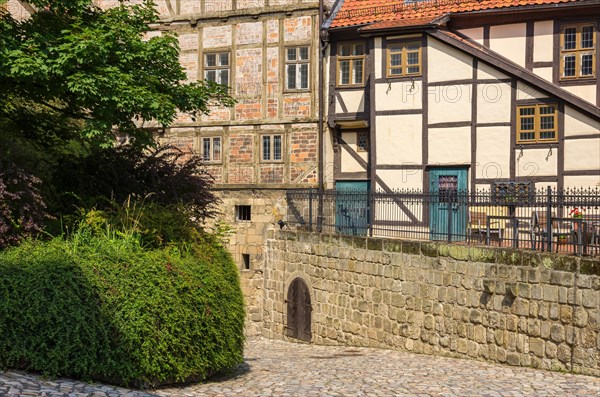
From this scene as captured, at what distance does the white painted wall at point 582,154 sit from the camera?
18641 mm

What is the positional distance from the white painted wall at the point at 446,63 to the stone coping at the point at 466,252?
4.85 metres

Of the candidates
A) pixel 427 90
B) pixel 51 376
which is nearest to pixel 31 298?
pixel 51 376

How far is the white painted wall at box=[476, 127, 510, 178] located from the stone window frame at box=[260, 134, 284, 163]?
18.7 ft

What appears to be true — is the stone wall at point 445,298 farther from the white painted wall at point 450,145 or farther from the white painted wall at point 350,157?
the white painted wall at point 450,145

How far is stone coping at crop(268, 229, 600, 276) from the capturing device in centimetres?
1205

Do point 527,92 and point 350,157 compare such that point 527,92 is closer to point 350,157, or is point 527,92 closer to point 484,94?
point 484,94

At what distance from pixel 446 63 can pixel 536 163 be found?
10.2 ft

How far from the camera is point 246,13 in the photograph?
2320cm

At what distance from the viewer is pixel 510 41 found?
66.2ft

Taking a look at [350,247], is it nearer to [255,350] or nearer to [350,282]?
[350,282]

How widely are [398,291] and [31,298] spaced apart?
8143 mm

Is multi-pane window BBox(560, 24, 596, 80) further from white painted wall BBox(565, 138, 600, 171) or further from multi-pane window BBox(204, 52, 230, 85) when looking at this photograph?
multi-pane window BBox(204, 52, 230, 85)

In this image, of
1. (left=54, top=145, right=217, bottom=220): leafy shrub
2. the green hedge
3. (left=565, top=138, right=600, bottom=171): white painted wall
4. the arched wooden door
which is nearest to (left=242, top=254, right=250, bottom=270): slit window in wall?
the arched wooden door

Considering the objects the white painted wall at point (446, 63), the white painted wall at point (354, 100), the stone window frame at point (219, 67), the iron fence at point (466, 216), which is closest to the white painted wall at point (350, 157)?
the white painted wall at point (354, 100)
